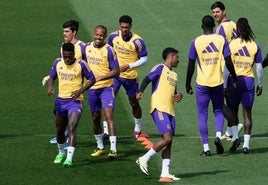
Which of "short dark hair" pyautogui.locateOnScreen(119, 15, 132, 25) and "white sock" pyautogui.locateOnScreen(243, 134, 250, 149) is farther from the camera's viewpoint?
"short dark hair" pyautogui.locateOnScreen(119, 15, 132, 25)

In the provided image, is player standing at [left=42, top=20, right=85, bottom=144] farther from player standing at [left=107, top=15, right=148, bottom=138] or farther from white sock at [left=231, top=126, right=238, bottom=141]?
white sock at [left=231, top=126, right=238, bottom=141]

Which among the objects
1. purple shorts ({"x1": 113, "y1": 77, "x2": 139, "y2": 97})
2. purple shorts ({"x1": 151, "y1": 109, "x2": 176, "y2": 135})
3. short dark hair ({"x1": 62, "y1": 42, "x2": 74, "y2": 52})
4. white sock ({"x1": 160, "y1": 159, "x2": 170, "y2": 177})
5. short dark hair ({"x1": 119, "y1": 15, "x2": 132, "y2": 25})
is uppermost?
short dark hair ({"x1": 119, "y1": 15, "x2": 132, "y2": 25})

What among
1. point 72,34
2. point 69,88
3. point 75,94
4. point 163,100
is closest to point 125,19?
point 72,34

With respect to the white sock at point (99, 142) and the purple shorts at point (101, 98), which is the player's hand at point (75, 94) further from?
the white sock at point (99, 142)

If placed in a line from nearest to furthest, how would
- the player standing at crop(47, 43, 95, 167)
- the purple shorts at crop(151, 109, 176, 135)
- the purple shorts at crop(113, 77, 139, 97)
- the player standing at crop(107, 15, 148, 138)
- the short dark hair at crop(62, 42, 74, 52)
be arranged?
the purple shorts at crop(151, 109, 176, 135)
the short dark hair at crop(62, 42, 74, 52)
the player standing at crop(47, 43, 95, 167)
the player standing at crop(107, 15, 148, 138)
the purple shorts at crop(113, 77, 139, 97)

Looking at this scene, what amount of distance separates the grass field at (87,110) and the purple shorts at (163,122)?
0.91m

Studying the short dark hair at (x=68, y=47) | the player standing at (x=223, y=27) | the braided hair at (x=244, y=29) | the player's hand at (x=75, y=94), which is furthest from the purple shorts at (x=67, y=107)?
the player standing at (x=223, y=27)

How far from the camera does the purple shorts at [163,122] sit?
61.9 ft

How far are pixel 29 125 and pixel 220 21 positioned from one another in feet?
16.5

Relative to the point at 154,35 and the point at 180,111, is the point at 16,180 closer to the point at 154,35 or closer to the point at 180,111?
the point at 180,111

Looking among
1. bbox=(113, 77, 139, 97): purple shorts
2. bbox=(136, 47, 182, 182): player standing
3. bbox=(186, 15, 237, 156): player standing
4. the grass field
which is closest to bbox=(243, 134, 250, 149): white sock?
the grass field

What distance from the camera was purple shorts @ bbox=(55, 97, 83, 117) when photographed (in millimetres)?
20050

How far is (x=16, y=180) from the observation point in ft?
62.0

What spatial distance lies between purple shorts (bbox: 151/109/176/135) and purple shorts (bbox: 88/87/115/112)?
2143 millimetres
